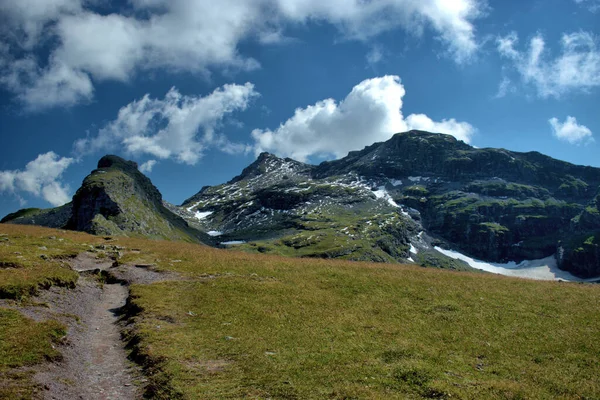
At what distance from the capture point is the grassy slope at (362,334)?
730 inches

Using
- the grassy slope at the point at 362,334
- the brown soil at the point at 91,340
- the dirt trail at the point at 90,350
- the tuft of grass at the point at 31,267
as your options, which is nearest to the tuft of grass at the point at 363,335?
the grassy slope at the point at 362,334

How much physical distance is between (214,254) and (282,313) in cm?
2327

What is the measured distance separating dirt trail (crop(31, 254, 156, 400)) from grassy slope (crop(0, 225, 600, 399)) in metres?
1.29

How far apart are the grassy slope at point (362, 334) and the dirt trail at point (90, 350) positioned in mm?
1289

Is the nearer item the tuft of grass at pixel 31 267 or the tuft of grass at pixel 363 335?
the tuft of grass at pixel 363 335

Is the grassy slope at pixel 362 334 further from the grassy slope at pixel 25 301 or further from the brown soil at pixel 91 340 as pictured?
the grassy slope at pixel 25 301

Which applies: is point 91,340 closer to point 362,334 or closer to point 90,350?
point 90,350

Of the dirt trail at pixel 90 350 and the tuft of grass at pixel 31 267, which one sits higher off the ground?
the tuft of grass at pixel 31 267

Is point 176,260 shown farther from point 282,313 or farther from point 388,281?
point 388,281

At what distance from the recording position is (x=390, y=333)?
2650 centimetres

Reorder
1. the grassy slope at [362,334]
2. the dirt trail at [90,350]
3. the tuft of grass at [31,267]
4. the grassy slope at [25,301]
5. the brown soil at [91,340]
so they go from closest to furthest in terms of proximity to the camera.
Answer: the grassy slope at [25,301] → the dirt trail at [90,350] → the brown soil at [91,340] → the grassy slope at [362,334] → the tuft of grass at [31,267]

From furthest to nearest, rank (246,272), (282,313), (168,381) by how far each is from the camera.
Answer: (246,272) → (282,313) → (168,381)

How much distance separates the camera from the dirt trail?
57.2ft

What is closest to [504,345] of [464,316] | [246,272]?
[464,316]
